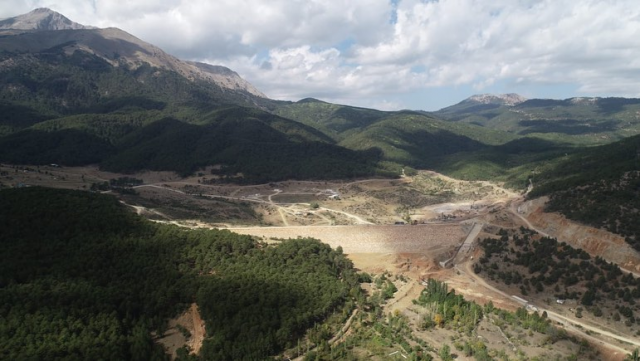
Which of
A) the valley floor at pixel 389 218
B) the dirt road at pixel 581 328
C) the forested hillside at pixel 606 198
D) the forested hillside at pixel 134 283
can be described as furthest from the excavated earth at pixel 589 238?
the forested hillside at pixel 134 283

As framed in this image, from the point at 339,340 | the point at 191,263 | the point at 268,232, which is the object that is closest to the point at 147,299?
the point at 191,263

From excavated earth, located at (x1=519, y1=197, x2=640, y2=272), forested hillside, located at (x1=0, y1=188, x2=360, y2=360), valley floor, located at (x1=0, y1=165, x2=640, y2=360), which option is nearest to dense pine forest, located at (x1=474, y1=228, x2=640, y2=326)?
excavated earth, located at (x1=519, y1=197, x2=640, y2=272)

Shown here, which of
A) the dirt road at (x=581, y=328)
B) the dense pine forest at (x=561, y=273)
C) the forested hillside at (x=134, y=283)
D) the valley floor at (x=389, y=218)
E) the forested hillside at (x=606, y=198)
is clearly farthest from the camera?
the forested hillside at (x=606, y=198)

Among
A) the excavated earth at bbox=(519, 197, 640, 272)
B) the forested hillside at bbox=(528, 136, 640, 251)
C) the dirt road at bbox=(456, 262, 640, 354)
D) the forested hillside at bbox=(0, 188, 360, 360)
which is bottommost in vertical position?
the dirt road at bbox=(456, 262, 640, 354)

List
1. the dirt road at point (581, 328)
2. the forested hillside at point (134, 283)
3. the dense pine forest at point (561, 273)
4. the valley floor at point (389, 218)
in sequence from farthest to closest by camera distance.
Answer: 1. the valley floor at point (389, 218)
2. the dense pine forest at point (561, 273)
3. the dirt road at point (581, 328)
4. the forested hillside at point (134, 283)

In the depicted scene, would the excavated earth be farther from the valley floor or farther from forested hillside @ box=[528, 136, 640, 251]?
forested hillside @ box=[528, 136, 640, 251]

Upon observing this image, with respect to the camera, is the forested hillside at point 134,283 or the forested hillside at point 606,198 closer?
the forested hillside at point 134,283

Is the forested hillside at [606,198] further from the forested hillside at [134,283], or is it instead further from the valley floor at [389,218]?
the forested hillside at [134,283]

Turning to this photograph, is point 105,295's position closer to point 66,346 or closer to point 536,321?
point 66,346
